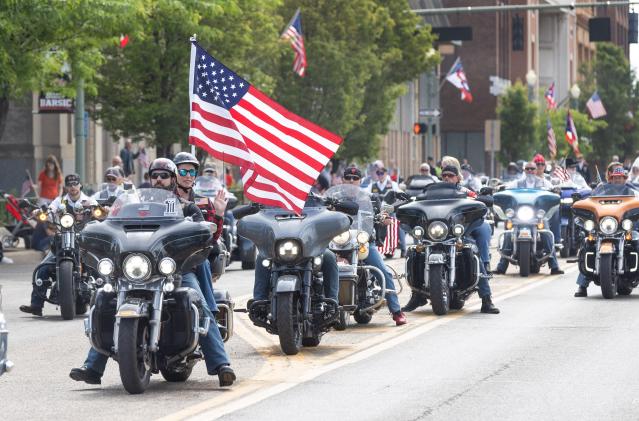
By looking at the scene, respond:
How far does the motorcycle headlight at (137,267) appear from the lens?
11.4 meters

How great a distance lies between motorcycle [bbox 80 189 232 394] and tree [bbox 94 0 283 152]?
26022mm

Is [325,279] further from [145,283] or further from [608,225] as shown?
[608,225]

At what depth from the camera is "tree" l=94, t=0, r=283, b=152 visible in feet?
129

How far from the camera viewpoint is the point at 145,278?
37.5 ft

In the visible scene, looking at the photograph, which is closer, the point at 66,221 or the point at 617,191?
the point at 66,221

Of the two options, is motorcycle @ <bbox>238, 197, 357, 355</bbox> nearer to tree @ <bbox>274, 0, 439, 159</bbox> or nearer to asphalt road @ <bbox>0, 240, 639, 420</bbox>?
asphalt road @ <bbox>0, 240, 639, 420</bbox>

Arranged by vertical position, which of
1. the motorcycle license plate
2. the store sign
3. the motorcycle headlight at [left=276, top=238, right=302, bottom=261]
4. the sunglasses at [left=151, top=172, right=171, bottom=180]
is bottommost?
the motorcycle license plate

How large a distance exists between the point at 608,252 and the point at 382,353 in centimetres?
645

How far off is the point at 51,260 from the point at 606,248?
648 cm

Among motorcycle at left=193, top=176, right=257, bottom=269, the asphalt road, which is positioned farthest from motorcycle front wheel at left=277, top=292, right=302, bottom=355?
motorcycle at left=193, top=176, right=257, bottom=269

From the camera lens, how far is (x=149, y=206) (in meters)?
11.7

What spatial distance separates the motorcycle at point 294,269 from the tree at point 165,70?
2357 centimetres

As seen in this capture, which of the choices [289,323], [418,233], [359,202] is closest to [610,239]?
[418,233]

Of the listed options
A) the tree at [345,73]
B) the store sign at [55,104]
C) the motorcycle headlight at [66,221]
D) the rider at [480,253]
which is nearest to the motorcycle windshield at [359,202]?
the rider at [480,253]
